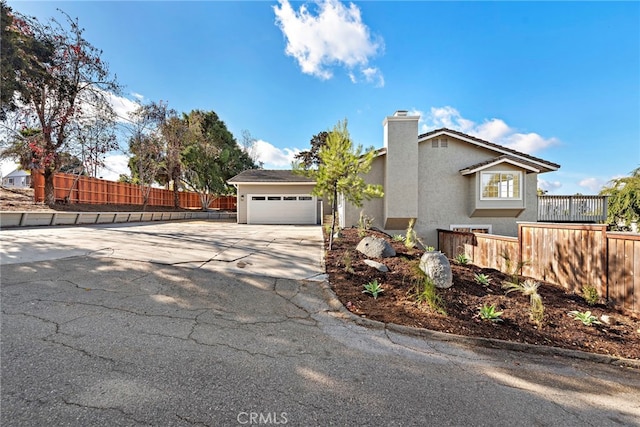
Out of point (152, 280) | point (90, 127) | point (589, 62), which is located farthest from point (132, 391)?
point (90, 127)

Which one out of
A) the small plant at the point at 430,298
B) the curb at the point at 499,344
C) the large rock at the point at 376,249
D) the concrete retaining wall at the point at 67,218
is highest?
the concrete retaining wall at the point at 67,218

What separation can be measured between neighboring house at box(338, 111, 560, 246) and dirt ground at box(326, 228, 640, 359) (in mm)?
7095

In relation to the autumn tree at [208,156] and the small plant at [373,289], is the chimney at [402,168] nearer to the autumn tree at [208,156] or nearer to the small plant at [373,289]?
the small plant at [373,289]

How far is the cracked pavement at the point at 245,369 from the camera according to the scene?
6.39 ft

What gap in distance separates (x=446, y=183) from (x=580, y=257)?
801cm

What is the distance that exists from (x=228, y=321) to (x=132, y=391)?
142 centimetres

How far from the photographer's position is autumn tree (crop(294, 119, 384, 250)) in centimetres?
712

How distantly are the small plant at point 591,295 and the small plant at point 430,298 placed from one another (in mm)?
3155

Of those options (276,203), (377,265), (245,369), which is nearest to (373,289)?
(377,265)

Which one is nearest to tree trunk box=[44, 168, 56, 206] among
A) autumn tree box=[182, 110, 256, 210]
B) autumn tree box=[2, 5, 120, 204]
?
autumn tree box=[2, 5, 120, 204]

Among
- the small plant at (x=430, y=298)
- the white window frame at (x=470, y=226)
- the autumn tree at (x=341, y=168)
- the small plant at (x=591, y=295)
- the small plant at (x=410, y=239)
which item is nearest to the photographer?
the small plant at (x=430, y=298)

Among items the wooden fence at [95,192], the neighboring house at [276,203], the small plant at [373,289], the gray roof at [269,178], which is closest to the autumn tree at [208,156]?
the wooden fence at [95,192]

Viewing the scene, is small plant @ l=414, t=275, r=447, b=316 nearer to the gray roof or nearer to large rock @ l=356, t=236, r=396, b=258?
A: large rock @ l=356, t=236, r=396, b=258

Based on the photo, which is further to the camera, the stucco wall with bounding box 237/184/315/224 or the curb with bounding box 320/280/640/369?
the stucco wall with bounding box 237/184/315/224
